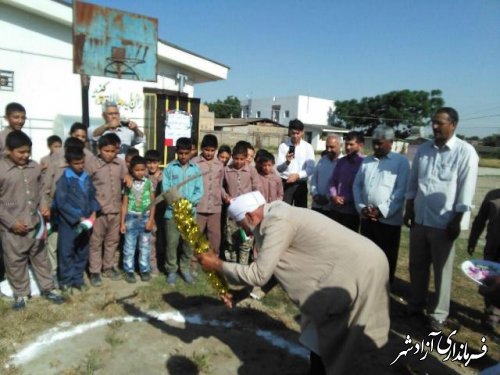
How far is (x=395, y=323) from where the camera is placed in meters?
4.50

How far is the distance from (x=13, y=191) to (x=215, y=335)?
2599 mm

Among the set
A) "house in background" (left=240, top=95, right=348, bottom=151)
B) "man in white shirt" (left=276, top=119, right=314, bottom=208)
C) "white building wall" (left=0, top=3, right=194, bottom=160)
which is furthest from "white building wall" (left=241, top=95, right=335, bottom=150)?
"man in white shirt" (left=276, top=119, right=314, bottom=208)

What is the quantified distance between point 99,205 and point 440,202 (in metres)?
3.94

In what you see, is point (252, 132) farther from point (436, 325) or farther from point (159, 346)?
point (159, 346)

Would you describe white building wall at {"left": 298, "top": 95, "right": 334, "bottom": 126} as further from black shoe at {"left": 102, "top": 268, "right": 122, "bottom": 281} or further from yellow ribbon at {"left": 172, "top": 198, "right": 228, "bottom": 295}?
yellow ribbon at {"left": 172, "top": 198, "right": 228, "bottom": 295}

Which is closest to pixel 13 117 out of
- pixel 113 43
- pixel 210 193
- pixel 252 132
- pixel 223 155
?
pixel 210 193

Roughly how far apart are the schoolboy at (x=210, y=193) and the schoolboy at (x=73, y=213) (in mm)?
1391

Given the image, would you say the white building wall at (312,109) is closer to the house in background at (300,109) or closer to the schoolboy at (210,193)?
the house in background at (300,109)

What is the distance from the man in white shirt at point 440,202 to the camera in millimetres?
3992

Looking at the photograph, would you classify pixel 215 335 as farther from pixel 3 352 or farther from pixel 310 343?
pixel 3 352

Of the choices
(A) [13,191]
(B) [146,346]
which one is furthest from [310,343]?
(A) [13,191]

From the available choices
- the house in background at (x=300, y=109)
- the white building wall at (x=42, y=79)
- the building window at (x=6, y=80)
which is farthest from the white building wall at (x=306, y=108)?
the building window at (x=6, y=80)

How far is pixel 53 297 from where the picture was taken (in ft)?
14.5

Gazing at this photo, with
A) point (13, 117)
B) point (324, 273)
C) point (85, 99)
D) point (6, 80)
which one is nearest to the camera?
point (324, 273)
